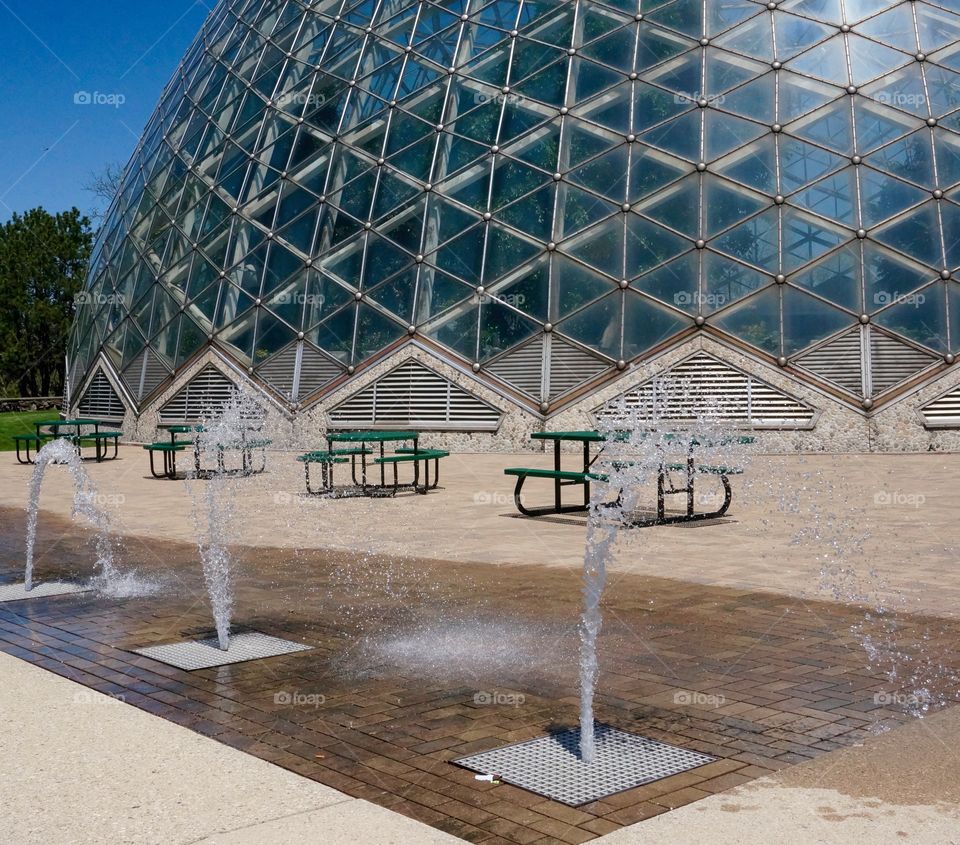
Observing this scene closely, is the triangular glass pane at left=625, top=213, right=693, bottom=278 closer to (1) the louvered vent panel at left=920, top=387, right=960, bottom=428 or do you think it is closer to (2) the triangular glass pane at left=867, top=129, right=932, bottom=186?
(2) the triangular glass pane at left=867, top=129, right=932, bottom=186

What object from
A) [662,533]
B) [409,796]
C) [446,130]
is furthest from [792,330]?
[409,796]

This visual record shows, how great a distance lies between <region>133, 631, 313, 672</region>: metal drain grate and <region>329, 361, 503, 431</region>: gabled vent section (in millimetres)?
15708

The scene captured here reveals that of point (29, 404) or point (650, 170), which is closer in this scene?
point (650, 170)

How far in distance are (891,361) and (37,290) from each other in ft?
161

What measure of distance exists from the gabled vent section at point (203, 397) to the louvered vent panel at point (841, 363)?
39.4 feet

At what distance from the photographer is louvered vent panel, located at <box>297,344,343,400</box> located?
24545 mm

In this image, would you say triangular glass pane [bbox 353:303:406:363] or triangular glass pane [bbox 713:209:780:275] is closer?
triangular glass pane [bbox 713:209:780:275]

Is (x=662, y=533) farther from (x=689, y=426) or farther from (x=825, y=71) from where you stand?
(x=825, y=71)

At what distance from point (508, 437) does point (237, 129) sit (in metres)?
10.6

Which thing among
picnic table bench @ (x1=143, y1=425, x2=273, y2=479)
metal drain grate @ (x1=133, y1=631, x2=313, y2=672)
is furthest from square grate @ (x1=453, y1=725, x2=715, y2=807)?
picnic table bench @ (x1=143, y1=425, x2=273, y2=479)

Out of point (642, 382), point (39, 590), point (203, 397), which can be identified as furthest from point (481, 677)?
point (203, 397)

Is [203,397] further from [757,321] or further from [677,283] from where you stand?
[757,321]

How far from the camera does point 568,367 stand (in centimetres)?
2272

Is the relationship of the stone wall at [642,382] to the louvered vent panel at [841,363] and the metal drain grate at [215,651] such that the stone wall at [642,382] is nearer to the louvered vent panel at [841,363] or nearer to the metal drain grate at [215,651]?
the louvered vent panel at [841,363]
